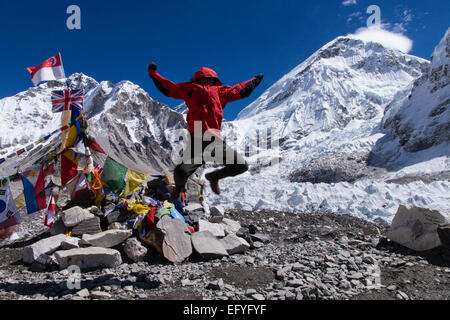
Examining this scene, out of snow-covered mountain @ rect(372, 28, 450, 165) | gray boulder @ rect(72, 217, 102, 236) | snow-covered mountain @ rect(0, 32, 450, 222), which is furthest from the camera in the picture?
snow-covered mountain @ rect(372, 28, 450, 165)

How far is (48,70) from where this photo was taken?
6988 mm

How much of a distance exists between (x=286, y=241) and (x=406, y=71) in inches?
4645

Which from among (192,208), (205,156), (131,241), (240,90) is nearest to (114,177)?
(192,208)

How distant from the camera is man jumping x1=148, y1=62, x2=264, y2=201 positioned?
392 centimetres

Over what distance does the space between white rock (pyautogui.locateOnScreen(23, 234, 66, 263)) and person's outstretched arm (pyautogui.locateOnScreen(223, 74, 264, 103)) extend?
3.60m

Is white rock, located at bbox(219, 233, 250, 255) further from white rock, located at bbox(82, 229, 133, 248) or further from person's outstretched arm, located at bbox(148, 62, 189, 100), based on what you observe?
person's outstretched arm, located at bbox(148, 62, 189, 100)

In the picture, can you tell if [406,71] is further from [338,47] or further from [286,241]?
[286,241]

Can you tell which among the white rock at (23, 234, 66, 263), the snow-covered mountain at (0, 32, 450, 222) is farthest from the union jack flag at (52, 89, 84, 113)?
the snow-covered mountain at (0, 32, 450, 222)

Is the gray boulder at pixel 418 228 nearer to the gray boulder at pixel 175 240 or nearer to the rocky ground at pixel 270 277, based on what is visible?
the rocky ground at pixel 270 277

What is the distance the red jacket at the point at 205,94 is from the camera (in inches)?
156

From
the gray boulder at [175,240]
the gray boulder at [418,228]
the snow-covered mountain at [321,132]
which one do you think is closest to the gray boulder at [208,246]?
the gray boulder at [175,240]

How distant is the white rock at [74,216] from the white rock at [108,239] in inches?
34.9

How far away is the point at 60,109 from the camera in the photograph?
23.1ft
